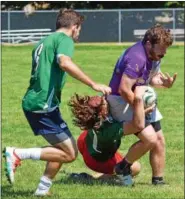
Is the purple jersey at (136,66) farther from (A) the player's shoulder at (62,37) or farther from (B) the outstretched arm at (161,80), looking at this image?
(A) the player's shoulder at (62,37)

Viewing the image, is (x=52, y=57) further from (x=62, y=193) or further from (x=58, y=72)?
(x=62, y=193)

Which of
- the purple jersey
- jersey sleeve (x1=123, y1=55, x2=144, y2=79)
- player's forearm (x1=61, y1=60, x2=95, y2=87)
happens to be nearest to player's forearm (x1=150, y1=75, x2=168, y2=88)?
the purple jersey

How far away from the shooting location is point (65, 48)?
6.41 m

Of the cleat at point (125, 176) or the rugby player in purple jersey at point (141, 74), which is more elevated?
the rugby player in purple jersey at point (141, 74)

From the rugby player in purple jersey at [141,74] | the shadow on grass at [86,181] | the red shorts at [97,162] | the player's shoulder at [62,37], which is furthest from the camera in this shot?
the red shorts at [97,162]

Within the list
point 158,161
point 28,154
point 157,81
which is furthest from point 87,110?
point 158,161

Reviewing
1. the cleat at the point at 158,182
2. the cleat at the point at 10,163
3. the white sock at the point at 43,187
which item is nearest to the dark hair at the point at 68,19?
the cleat at the point at 10,163

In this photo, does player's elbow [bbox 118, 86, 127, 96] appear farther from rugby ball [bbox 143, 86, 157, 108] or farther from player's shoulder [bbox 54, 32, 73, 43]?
player's shoulder [bbox 54, 32, 73, 43]

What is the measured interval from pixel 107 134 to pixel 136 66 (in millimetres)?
776

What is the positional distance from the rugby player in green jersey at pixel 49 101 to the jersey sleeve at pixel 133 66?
0.67m

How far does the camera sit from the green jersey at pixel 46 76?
6.52m

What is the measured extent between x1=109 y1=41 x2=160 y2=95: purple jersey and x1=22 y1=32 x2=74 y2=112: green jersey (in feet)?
2.58

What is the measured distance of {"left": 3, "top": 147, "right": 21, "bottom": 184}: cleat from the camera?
6.63 meters

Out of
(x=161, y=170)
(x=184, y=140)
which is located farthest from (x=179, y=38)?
(x=161, y=170)
